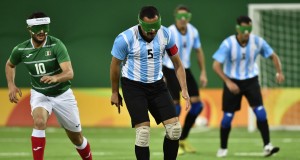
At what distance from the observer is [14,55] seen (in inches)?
344

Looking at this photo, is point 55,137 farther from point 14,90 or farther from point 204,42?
point 14,90

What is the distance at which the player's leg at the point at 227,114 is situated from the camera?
11188 millimetres

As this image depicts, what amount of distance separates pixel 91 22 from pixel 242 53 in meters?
7.04

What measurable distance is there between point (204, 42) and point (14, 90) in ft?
31.1

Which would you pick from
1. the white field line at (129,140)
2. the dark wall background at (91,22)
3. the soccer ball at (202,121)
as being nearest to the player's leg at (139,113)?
the white field line at (129,140)

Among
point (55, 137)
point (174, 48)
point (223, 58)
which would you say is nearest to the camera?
point (174, 48)

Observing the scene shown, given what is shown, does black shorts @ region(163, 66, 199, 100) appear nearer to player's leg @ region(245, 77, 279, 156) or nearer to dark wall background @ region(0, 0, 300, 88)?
player's leg @ region(245, 77, 279, 156)

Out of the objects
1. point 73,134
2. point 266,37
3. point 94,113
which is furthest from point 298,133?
point 73,134

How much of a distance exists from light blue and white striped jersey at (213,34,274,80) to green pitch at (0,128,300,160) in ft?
4.19

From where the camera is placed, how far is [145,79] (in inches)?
328

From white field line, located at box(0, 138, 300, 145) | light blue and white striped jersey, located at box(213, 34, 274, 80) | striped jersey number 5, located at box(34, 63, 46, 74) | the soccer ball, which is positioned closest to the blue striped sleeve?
striped jersey number 5, located at box(34, 63, 46, 74)

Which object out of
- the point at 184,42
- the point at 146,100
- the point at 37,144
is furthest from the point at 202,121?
the point at 37,144

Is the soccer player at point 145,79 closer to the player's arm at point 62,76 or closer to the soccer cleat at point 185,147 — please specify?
the player's arm at point 62,76

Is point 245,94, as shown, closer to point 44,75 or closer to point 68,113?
point 68,113
